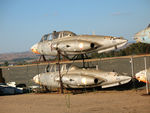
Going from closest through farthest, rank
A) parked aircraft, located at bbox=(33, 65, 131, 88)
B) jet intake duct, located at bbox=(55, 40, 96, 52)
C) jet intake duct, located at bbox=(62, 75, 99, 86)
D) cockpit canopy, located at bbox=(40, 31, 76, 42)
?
parked aircraft, located at bbox=(33, 65, 131, 88) < jet intake duct, located at bbox=(62, 75, 99, 86) < jet intake duct, located at bbox=(55, 40, 96, 52) < cockpit canopy, located at bbox=(40, 31, 76, 42)

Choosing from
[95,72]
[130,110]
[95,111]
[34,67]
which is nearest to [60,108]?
[95,111]

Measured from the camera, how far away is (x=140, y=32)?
22.2 meters

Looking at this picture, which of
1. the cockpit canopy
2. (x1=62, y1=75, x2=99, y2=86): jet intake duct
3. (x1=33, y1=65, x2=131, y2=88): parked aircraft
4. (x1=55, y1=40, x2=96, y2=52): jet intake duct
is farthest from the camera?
the cockpit canopy

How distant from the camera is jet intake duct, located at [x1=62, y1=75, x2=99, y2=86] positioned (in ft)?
71.5

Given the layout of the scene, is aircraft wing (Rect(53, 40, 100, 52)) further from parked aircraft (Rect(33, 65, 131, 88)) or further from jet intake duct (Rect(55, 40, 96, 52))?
parked aircraft (Rect(33, 65, 131, 88))

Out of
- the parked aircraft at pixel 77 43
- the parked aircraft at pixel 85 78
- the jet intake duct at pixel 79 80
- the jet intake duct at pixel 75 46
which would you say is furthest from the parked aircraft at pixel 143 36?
the jet intake duct at pixel 79 80

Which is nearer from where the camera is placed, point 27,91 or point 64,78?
point 64,78

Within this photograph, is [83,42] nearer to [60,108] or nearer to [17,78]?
[60,108]

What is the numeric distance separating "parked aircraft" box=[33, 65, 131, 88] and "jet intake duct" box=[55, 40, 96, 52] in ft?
6.55

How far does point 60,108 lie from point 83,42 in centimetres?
740

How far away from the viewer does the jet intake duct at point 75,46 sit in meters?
22.0

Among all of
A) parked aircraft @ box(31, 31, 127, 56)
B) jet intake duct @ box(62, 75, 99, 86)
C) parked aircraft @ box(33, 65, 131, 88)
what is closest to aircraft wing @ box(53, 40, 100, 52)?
parked aircraft @ box(31, 31, 127, 56)

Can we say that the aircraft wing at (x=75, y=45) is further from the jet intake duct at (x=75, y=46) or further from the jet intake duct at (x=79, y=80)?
the jet intake duct at (x=79, y=80)

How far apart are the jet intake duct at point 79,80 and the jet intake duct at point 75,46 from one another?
90.0 inches
